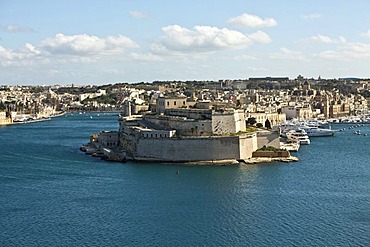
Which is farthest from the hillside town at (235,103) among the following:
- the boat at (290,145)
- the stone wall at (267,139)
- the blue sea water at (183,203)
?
the blue sea water at (183,203)

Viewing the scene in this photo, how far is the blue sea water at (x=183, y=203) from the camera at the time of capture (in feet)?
32.6

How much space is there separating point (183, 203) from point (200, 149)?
4.80 meters

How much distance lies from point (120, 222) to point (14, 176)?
5.67m

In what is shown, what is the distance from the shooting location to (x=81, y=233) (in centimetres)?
1013

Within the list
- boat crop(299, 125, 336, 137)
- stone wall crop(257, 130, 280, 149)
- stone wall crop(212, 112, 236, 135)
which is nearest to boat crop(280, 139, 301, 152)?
stone wall crop(257, 130, 280, 149)

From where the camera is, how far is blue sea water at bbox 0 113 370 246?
992 cm

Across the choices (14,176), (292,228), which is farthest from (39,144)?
(292,228)

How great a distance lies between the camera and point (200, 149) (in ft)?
55.4

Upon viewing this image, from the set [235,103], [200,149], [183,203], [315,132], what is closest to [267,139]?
[200,149]

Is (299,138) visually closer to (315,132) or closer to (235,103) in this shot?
(315,132)

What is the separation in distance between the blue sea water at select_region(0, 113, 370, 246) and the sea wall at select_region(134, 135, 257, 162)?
2.00ft

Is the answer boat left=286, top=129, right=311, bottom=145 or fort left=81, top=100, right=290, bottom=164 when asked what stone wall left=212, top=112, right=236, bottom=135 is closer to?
fort left=81, top=100, right=290, bottom=164

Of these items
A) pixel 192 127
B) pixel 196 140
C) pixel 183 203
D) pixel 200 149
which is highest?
pixel 192 127

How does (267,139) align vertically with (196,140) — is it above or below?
below
